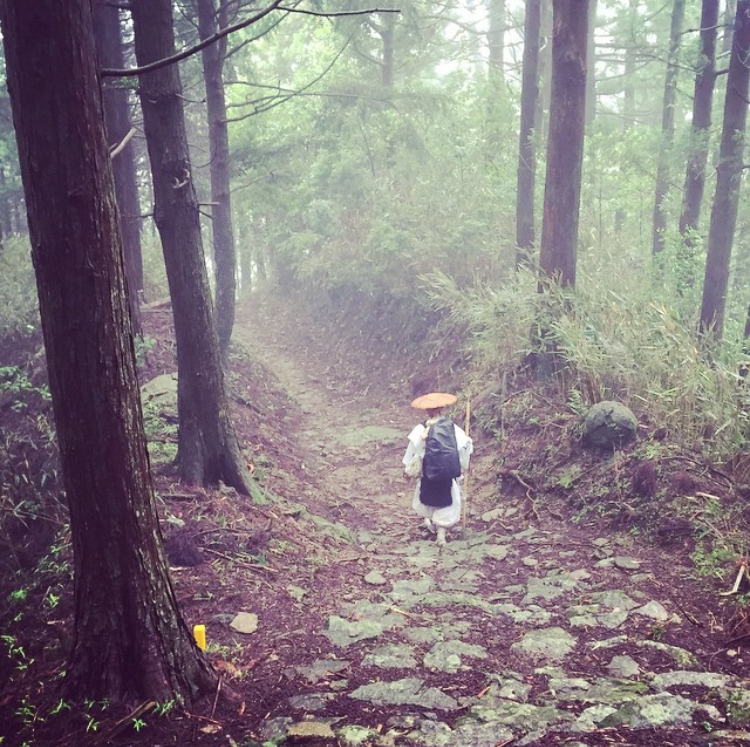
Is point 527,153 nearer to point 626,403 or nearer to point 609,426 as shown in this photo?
point 626,403

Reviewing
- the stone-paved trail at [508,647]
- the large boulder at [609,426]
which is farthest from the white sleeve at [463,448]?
the large boulder at [609,426]

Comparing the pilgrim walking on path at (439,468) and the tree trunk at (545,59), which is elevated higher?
the tree trunk at (545,59)

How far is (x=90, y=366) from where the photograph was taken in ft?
11.1

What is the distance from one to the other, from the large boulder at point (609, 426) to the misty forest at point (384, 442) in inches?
1.5

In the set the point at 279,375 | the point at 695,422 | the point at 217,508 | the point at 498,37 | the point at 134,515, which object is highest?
the point at 498,37

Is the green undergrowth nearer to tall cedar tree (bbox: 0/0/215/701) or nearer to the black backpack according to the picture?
the black backpack

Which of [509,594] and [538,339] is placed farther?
[538,339]

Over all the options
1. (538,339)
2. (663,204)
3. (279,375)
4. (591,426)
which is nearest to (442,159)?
(663,204)

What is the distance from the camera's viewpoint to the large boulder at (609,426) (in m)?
7.71

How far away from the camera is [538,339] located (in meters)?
10.1

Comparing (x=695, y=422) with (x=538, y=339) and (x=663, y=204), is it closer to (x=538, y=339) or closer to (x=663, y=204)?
(x=538, y=339)

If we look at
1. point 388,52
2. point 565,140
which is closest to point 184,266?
point 565,140

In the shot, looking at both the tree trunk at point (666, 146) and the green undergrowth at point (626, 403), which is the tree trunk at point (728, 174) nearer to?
the green undergrowth at point (626, 403)

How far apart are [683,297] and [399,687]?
10.9 m
